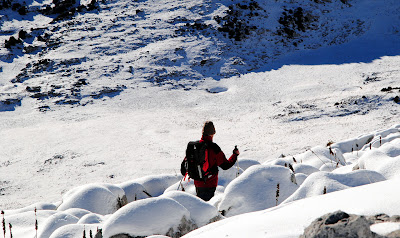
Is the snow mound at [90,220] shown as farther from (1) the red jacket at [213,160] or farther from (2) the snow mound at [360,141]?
(2) the snow mound at [360,141]

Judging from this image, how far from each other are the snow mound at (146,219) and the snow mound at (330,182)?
42.9 inches

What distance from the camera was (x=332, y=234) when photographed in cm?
164

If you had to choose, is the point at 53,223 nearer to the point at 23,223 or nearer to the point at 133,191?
the point at 23,223

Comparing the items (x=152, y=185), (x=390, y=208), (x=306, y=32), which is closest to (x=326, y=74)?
(x=306, y=32)

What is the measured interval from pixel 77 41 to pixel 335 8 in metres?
19.9

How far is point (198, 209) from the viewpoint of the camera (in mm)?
3678

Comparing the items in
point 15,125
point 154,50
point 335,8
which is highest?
point 335,8

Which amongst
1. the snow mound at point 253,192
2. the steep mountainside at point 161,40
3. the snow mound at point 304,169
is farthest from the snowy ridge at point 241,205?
the steep mountainside at point 161,40

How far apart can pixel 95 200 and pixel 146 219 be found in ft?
6.82

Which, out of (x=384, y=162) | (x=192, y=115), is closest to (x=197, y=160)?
(x=384, y=162)

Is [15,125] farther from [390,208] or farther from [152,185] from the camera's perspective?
[390,208]

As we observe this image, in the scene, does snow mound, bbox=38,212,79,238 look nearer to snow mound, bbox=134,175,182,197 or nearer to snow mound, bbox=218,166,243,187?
snow mound, bbox=134,175,182,197

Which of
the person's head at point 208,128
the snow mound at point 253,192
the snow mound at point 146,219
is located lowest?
the snow mound at point 253,192

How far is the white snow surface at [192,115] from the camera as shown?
3.56 meters
